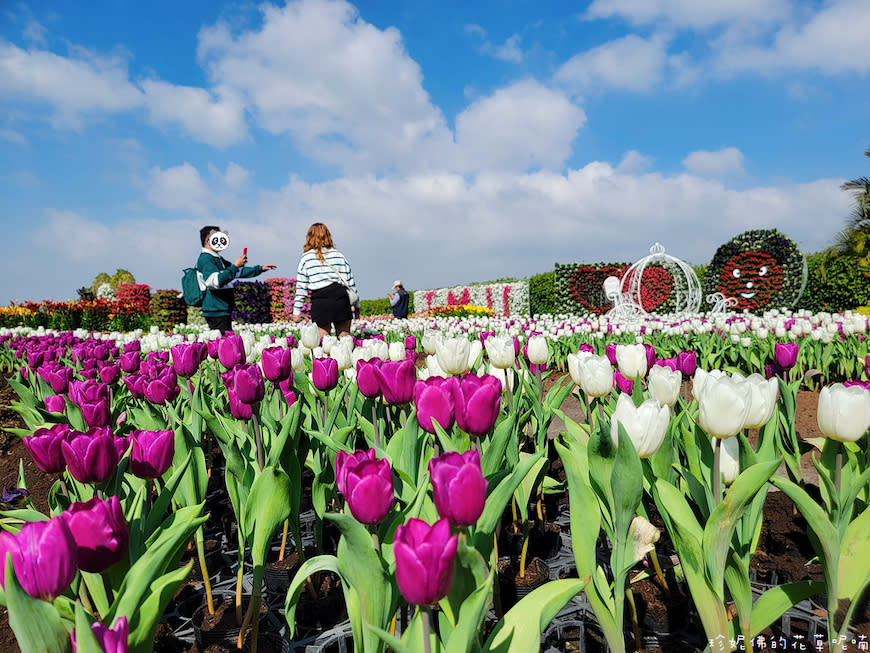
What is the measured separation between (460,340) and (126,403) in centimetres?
214

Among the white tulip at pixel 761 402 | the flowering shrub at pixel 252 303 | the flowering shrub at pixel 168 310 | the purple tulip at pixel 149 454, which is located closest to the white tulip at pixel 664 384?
the white tulip at pixel 761 402

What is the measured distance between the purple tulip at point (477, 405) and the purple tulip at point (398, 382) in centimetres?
46

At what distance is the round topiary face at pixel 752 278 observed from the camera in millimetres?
→ 14727

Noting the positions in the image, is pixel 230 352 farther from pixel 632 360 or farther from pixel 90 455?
pixel 632 360

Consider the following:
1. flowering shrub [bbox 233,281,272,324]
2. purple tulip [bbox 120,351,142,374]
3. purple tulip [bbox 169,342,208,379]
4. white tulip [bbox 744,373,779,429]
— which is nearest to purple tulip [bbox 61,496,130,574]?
white tulip [bbox 744,373,779,429]

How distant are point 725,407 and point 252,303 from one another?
62.1 feet

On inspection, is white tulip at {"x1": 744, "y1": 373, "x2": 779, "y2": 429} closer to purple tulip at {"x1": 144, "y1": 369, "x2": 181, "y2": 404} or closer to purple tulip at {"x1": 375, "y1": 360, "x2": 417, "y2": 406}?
purple tulip at {"x1": 375, "y1": 360, "x2": 417, "y2": 406}

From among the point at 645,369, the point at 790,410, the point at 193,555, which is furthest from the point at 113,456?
the point at 790,410

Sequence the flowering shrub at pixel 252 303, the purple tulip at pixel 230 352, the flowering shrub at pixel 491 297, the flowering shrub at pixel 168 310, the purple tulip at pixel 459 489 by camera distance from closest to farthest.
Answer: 1. the purple tulip at pixel 459 489
2. the purple tulip at pixel 230 352
3. the flowering shrub at pixel 168 310
4. the flowering shrub at pixel 252 303
5. the flowering shrub at pixel 491 297

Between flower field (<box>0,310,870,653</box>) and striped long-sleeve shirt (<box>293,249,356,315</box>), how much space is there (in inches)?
128

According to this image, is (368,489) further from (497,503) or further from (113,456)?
(113,456)

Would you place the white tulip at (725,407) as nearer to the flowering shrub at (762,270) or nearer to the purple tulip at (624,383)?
the purple tulip at (624,383)

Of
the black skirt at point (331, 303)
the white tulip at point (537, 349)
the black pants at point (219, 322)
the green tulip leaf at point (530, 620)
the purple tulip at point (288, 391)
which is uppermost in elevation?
the black skirt at point (331, 303)

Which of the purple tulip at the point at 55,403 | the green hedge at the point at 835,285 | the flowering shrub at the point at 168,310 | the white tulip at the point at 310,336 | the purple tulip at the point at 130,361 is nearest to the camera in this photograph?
the purple tulip at the point at 55,403
